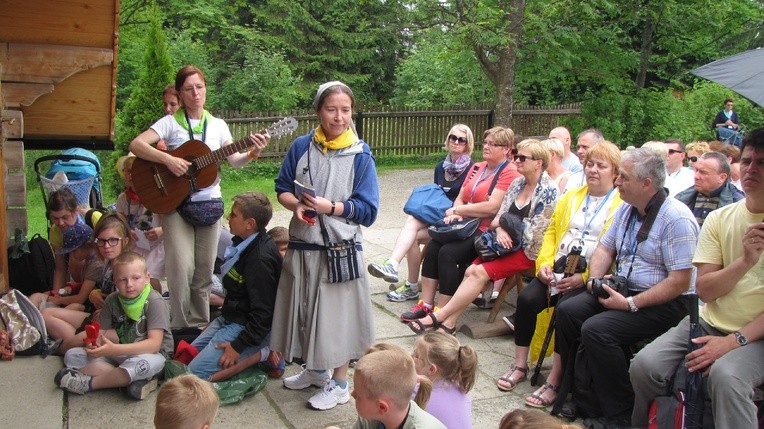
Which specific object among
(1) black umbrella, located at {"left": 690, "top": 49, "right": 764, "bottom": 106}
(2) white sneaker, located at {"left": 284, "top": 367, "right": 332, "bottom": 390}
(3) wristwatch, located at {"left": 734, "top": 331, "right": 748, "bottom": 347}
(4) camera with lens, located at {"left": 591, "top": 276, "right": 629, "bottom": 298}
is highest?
(1) black umbrella, located at {"left": 690, "top": 49, "right": 764, "bottom": 106}

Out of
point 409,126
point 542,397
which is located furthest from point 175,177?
point 409,126

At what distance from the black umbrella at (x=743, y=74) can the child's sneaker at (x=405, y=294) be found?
125 inches

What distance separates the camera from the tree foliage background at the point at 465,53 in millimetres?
14242

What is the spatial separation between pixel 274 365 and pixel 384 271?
5.53 ft

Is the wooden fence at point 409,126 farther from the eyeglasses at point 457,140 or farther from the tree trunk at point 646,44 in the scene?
the eyeglasses at point 457,140

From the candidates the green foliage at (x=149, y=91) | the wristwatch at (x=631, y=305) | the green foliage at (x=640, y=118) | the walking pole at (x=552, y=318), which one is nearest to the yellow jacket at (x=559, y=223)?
the walking pole at (x=552, y=318)

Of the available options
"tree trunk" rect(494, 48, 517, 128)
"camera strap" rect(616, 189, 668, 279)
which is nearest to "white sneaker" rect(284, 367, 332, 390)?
"camera strap" rect(616, 189, 668, 279)

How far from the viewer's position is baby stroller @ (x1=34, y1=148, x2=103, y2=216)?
6.01 meters

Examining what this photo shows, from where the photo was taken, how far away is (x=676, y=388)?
3.73 meters

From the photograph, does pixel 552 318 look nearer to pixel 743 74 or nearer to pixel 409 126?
pixel 743 74

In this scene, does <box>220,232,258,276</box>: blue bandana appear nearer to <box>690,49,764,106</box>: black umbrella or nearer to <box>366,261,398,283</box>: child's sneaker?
<box>366,261,398,283</box>: child's sneaker

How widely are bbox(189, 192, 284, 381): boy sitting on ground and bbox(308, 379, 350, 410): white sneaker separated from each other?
0.51 meters

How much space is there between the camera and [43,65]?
5.28 metres

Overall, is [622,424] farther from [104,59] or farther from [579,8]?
[579,8]
